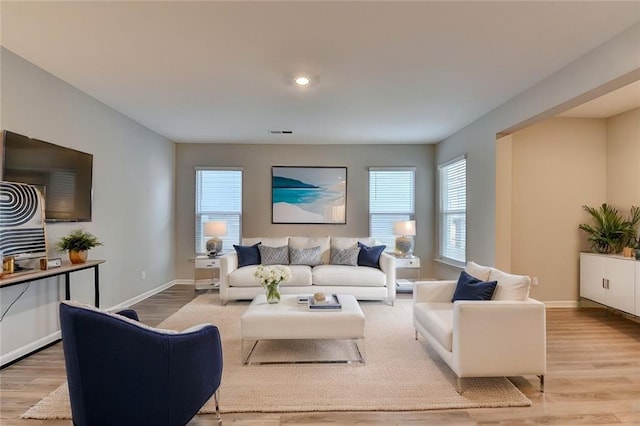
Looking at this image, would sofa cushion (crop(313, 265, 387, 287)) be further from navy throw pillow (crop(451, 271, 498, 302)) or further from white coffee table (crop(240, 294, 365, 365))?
white coffee table (crop(240, 294, 365, 365))

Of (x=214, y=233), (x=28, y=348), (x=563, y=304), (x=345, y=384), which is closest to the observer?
(x=345, y=384)

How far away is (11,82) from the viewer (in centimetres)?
284

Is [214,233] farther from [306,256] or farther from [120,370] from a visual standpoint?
[120,370]

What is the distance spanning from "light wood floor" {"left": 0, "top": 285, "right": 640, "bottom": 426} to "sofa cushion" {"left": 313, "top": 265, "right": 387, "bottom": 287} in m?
2.00

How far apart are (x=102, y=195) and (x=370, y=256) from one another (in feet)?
11.8

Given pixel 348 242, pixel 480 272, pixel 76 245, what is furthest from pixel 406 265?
pixel 76 245

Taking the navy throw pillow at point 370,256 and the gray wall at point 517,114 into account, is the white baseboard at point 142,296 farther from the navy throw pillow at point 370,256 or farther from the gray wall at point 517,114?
the gray wall at point 517,114

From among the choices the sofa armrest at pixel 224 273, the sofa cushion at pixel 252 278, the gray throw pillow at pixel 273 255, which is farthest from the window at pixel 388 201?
the sofa armrest at pixel 224 273

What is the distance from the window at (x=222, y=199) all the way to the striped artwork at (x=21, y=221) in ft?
11.1

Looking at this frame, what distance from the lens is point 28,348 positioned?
3.02 meters

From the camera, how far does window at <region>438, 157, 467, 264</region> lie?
5254 millimetres

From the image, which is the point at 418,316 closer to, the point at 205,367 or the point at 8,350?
the point at 205,367

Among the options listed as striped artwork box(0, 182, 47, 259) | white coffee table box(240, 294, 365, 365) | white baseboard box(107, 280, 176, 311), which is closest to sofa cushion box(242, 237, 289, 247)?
white baseboard box(107, 280, 176, 311)

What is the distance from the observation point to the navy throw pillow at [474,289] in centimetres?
274
